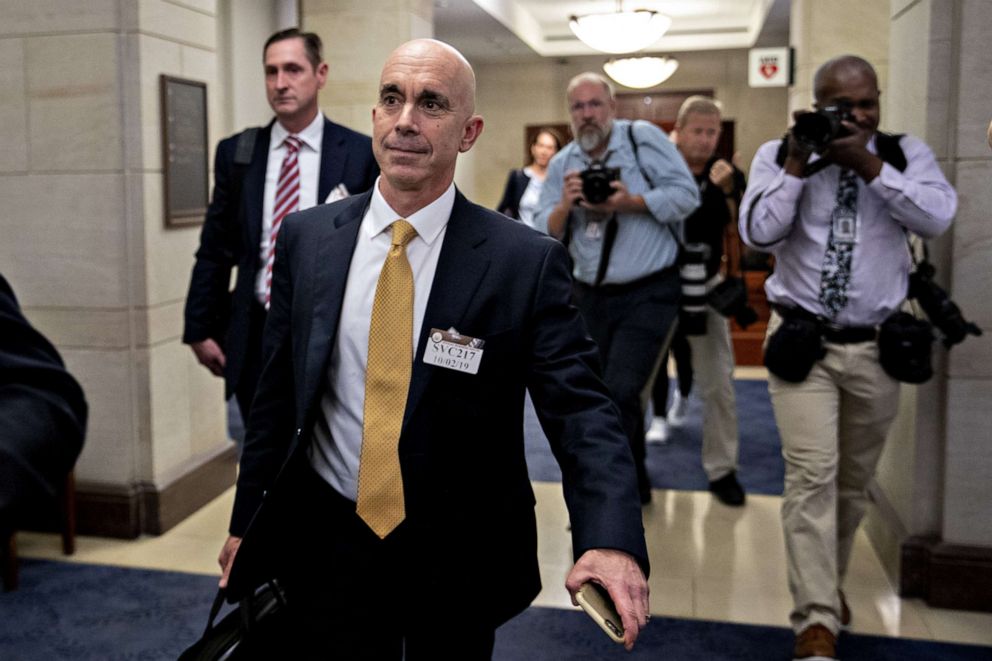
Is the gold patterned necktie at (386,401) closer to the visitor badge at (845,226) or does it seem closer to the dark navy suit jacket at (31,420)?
the dark navy suit jacket at (31,420)

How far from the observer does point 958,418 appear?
152 inches

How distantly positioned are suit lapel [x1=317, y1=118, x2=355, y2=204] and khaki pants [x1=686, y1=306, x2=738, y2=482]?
2285mm

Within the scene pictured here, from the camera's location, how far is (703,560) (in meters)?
4.43

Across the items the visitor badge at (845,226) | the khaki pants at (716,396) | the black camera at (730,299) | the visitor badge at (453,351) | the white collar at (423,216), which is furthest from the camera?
the khaki pants at (716,396)

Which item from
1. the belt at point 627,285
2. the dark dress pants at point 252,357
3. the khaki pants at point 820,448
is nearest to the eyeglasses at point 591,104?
the belt at point 627,285

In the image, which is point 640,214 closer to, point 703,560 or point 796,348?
point 796,348

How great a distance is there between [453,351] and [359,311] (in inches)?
9.0

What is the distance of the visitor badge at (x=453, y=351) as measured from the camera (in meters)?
2.03

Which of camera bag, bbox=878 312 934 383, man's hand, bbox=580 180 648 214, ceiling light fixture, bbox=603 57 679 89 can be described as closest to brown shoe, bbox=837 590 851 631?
camera bag, bbox=878 312 934 383

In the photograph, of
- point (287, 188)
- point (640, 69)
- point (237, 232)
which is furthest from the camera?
point (640, 69)

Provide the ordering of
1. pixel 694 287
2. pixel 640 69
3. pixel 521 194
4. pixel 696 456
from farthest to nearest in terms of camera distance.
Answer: pixel 640 69 < pixel 521 194 < pixel 696 456 < pixel 694 287

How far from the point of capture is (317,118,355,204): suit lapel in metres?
3.70

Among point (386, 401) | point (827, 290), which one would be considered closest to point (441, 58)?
point (386, 401)

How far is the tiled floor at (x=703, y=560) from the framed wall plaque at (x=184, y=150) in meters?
1.41
